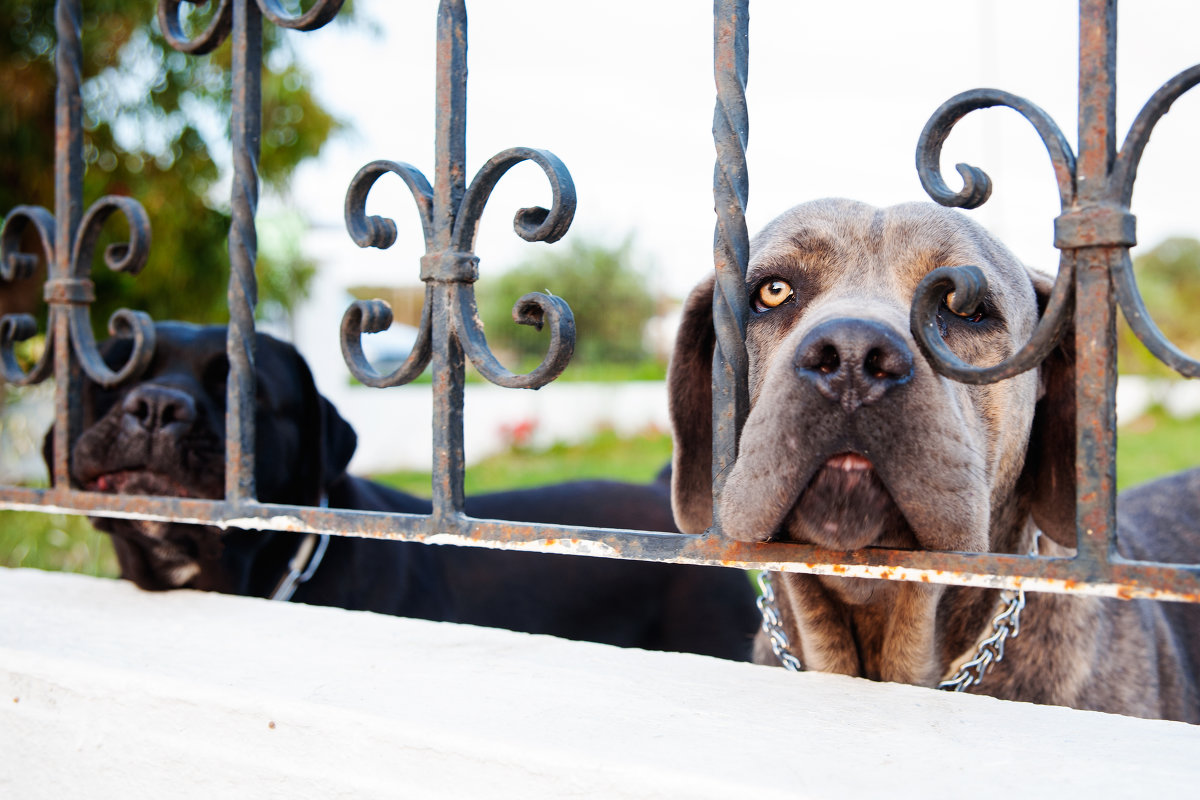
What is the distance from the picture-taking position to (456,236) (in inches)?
64.7

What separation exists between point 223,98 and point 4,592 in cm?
556

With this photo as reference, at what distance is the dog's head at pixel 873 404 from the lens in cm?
153

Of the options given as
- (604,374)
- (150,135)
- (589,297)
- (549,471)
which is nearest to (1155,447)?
(549,471)

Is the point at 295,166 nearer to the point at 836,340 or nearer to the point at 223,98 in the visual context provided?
the point at 223,98

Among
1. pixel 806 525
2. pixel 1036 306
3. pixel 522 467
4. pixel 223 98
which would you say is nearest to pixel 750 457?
pixel 806 525

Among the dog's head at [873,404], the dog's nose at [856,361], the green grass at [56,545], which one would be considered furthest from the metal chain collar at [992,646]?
the green grass at [56,545]

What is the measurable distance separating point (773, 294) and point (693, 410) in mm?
340

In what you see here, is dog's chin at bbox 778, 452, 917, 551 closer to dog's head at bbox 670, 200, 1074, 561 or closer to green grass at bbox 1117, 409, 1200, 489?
dog's head at bbox 670, 200, 1074, 561

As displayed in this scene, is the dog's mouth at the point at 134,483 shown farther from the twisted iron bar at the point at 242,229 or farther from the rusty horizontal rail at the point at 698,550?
the twisted iron bar at the point at 242,229

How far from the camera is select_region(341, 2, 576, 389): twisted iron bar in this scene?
5.08 ft

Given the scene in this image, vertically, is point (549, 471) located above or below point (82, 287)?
below

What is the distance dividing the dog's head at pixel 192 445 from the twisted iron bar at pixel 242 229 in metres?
1.11

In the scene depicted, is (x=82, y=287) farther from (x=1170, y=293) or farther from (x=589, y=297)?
(x=1170, y=293)

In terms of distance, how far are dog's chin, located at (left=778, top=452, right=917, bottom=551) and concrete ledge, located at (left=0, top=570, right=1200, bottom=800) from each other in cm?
23
